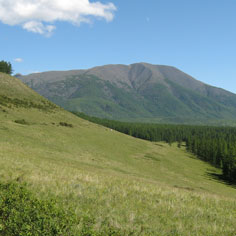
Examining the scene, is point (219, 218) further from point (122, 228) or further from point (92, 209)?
point (92, 209)

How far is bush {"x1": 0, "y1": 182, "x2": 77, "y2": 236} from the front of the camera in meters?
7.80

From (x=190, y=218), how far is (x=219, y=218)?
164 centimetres

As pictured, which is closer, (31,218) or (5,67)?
(31,218)

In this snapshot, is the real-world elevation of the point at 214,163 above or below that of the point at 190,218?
below

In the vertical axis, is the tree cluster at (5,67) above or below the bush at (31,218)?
above

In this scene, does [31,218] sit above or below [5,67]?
below

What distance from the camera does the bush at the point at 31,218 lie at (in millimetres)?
7797

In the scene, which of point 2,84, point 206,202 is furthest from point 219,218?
point 2,84

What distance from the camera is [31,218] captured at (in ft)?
27.4

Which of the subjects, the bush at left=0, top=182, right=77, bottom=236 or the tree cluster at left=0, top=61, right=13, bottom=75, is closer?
the bush at left=0, top=182, right=77, bottom=236

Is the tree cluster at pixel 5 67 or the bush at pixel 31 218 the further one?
the tree cluster at pixel 5 67

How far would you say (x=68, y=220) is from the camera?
27.9 feet

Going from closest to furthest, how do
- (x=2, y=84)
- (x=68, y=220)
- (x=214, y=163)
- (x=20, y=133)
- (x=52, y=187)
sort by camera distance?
(x=68, y=220)
(x=52, y=187)
(x=20, y=133)
(x=2, y=84)
(x=214, y=163)

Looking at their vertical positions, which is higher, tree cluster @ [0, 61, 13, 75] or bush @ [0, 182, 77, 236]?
tree cluster @ [0, 61, 13, 75]
